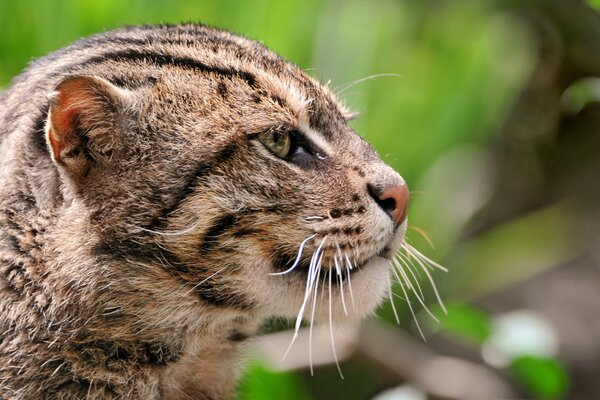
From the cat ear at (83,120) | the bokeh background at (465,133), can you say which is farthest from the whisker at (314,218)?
the bokeh background at (465,133)

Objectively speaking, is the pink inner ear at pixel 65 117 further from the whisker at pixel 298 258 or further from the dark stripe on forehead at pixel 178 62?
the whisker at pixel 298 258

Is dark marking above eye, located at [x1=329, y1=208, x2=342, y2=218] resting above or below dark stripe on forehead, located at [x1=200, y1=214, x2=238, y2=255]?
above

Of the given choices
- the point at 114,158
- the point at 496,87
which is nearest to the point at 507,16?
the point at 496,87

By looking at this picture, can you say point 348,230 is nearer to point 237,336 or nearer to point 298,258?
point 298,258

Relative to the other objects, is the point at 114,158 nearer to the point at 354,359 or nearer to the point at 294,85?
the point at 294,85

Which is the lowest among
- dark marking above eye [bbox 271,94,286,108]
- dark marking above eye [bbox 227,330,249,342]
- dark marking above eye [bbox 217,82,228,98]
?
dark marking above eye [bbox 227,330,249,342]

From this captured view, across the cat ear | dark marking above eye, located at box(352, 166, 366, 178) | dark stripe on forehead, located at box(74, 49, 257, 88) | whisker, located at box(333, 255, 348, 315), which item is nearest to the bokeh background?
whisker, located at box(333, 255, 348, 315)

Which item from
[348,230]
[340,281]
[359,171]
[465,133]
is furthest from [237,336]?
[465,133]

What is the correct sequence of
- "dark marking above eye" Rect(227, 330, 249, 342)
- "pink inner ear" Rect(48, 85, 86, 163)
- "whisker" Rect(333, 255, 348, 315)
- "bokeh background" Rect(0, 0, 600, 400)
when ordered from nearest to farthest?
"pink inner ear" Rect(48, 85, 86, 163)
"whisker" Rect(333, 255, 348, 315)
"dark marking above eye" Rect(227, 330, 249, 342)
"bokeh background" Rect(0, 0, 600, 400)

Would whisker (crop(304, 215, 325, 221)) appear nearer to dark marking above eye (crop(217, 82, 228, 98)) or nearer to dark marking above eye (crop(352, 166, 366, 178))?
dark marking above eye (crop(352, 166, 366, 178))
